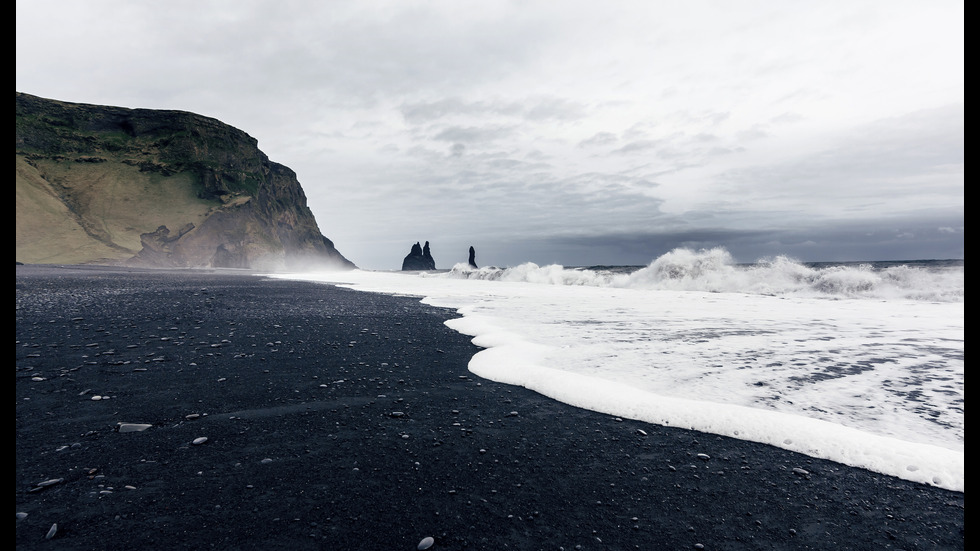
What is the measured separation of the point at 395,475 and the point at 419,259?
128302mm

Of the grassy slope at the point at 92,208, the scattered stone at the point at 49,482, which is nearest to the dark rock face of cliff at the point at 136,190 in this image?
the grassy slope at the point at 92,208

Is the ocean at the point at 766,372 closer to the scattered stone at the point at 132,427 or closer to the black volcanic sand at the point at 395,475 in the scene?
the black volcanic sand at the point at 395,475

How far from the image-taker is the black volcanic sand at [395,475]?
194 centimetres

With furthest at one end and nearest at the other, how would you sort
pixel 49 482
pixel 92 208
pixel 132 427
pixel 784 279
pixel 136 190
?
pixel 136 190 < pixel 92 208 < pixel 784 279 < pixel 132 427 < pixel 49 482

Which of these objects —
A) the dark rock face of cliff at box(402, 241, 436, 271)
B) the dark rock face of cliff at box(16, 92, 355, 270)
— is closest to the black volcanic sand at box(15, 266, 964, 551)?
the dark rock face of cliff at box(16, 92, 355, 270)

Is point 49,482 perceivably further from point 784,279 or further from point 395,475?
point 784,279

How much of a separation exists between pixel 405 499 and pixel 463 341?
4075mm

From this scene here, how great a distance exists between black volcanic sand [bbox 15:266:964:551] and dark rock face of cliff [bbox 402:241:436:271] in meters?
125

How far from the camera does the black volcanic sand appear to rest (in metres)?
1.94

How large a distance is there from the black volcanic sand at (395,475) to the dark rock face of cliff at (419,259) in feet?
411

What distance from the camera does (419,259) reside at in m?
129

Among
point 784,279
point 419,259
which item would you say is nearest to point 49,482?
point 784,279

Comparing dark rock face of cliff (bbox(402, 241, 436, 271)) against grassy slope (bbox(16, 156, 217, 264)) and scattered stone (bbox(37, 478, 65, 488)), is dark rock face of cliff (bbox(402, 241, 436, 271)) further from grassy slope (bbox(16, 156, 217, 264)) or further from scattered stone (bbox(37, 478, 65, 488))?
scattered stone (bbox(37, 478, 65, 488))

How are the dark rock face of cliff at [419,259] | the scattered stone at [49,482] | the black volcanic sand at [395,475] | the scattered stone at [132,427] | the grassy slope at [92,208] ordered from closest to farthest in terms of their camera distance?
the black volcanic sand at [395,475] → the scattered stone at [49,482] → the scattered stone at [132,427] → the grassy slope at [92,208] → the dark rock face of cliff at [419,259]
